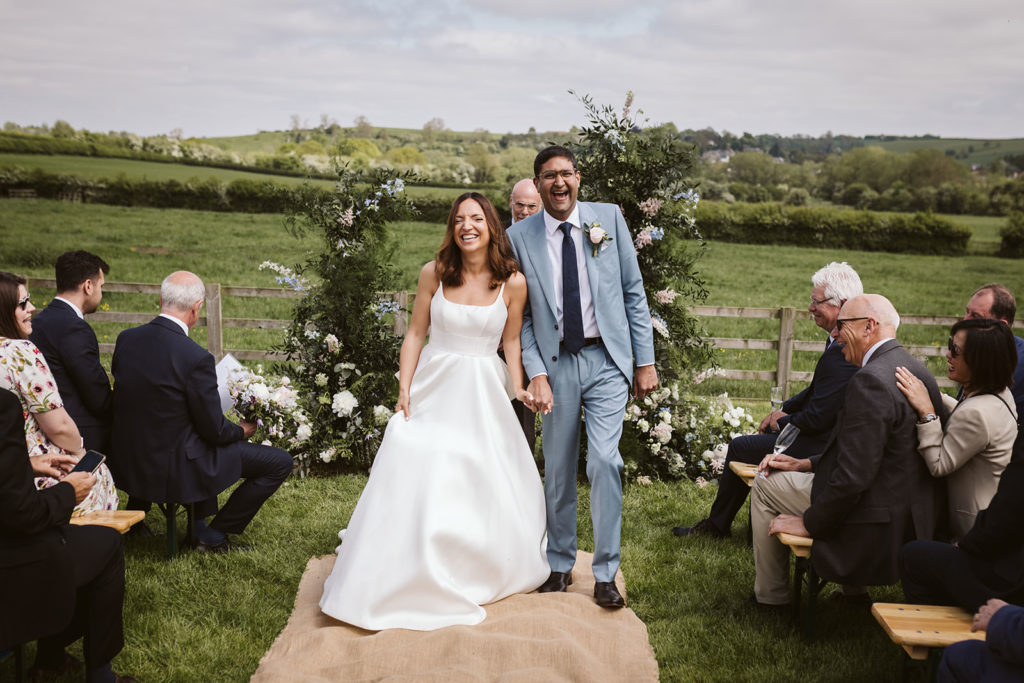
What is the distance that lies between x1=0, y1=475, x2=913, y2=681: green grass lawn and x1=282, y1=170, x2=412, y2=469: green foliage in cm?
110

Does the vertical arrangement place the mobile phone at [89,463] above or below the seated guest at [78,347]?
below

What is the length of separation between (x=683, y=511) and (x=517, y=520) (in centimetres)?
226

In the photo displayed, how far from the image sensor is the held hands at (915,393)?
12.5ft

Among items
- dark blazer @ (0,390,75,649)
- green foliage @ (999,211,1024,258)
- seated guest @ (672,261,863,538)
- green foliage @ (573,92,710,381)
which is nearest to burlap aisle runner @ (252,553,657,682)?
dark blazer @ (0,390,75,649)

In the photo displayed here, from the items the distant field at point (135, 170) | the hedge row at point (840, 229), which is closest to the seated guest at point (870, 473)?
the distant field at point (135, 170)

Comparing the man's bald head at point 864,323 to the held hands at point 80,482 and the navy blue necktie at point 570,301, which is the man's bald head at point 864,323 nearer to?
the navy blue necktie at point 570,301

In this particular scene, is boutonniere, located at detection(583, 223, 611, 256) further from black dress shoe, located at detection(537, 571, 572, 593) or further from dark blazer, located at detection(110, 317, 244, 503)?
dark blazer, located at detection(110, 317, 244, 503)

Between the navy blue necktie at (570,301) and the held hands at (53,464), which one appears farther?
the navy blue necktie at (570,301)

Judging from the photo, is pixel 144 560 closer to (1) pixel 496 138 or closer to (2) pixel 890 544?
(2) pixel 890 544

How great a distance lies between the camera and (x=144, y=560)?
16.9 feet

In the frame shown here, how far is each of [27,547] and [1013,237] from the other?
2856cm

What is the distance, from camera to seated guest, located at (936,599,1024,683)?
2.62m

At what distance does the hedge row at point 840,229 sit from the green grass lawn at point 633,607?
2138 centimetres

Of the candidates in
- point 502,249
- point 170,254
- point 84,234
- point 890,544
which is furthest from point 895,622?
point 84,234
